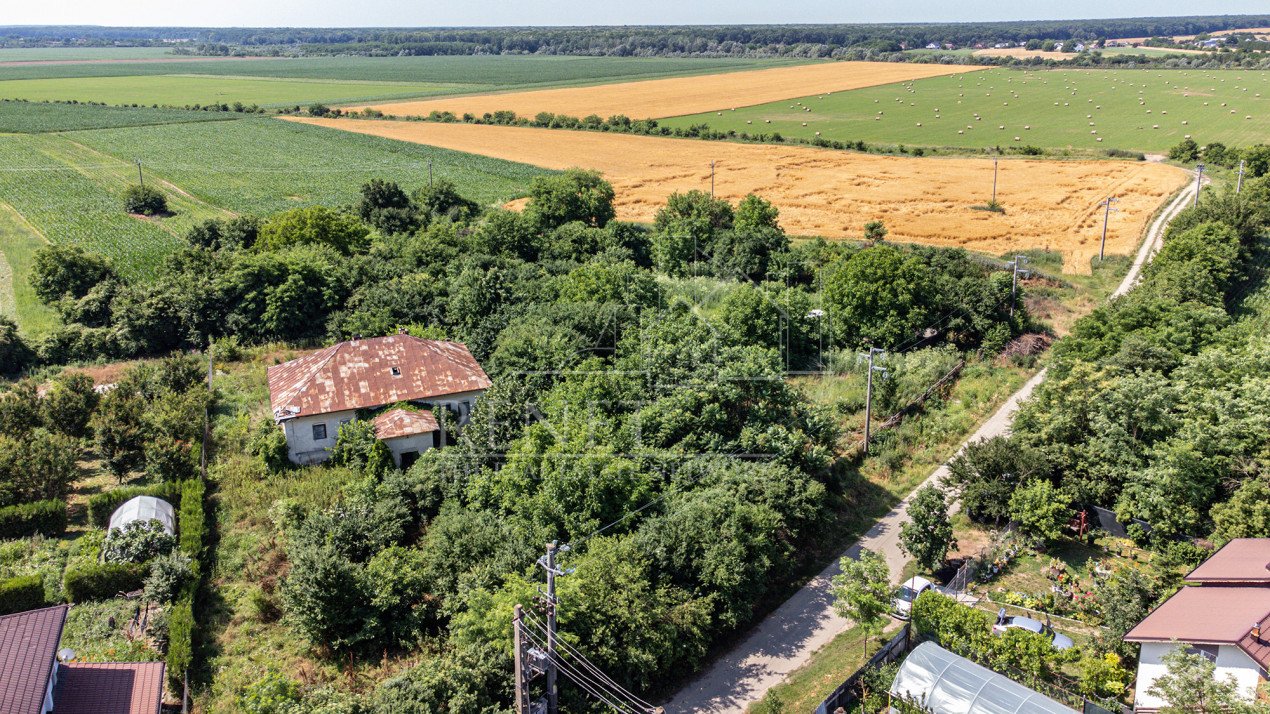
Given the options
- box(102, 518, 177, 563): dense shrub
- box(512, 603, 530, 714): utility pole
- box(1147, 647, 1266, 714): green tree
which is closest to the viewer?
box(512, 603, 530, 714): utility pole

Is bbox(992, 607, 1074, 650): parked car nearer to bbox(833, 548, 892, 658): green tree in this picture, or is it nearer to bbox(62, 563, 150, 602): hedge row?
bbox(833, 548, 892, 658): green tree

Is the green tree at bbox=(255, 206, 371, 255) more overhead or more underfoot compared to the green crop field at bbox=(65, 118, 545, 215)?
more underfoot

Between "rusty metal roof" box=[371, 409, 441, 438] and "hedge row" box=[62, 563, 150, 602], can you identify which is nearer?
"hedge row" box=[62, 563, 150, 602]

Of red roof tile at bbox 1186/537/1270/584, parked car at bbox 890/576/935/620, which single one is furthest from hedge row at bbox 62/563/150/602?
red roof tile at bbox 1186/537/1270/584

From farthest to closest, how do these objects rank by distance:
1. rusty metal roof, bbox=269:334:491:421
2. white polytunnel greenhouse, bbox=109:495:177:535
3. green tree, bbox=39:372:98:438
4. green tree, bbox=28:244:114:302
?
green tree, bbox=28:244:114:302, green tree, bbox=39:372:98:438, rusty metal roof, bbox=269:334:491:421, white polytunnel greenhouse, bbox=109:495:177:535

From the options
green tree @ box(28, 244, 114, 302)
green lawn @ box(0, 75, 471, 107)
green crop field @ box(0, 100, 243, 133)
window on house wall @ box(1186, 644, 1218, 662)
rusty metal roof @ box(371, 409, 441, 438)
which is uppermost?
green lawn @ box(0, 75, 471, 107)

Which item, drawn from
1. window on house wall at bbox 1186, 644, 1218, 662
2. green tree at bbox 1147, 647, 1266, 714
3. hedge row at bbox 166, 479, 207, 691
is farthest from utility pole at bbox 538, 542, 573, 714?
window on house wall at bbox 1186, 644, 1218, 662

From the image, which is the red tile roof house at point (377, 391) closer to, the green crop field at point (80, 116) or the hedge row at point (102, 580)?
the hedge row at point (102, 580)
